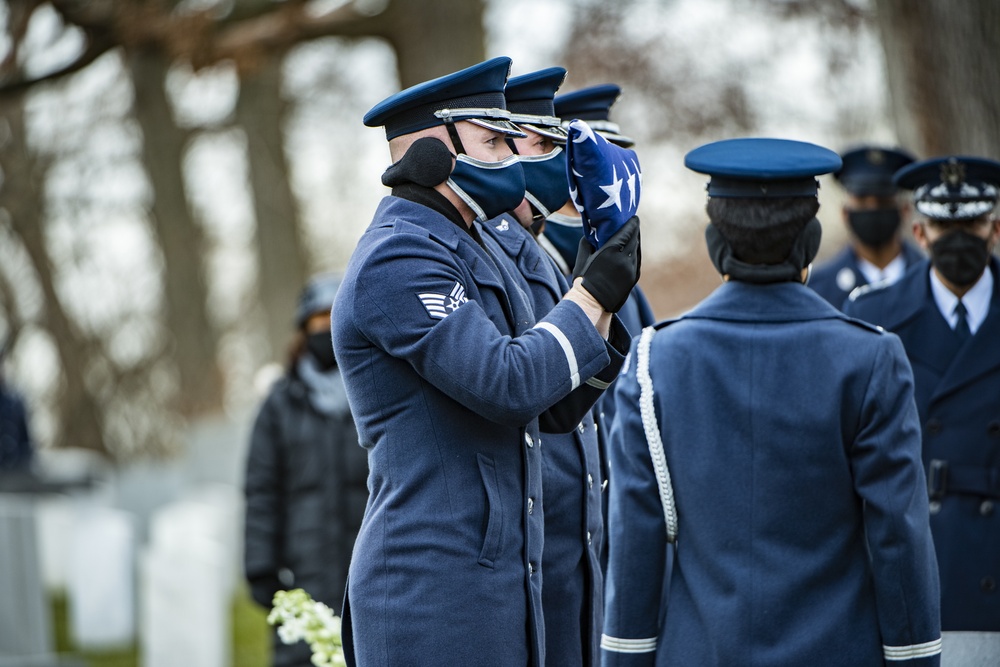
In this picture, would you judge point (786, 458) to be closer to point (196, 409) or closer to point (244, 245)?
point (196, 409)

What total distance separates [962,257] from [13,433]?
11.5m

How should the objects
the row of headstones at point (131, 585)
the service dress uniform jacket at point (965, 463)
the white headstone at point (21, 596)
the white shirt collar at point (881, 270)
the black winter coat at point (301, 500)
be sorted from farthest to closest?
the white headstone at point (21, 596) < the row of headstones at point (131, 585) < the white shirt collar at point (881, 270) < the black winter coat at point (301, 500) < the service dress uniform jacket at point (965, 463)

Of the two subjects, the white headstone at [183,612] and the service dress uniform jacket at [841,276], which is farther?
the white headstone at [183,612]

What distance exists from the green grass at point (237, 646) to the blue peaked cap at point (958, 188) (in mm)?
5452

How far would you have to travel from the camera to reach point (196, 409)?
1853 centimetres

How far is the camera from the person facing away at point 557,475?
12.3 feet

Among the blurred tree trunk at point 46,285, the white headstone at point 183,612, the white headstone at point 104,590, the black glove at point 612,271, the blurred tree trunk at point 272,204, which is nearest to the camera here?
the black glove at point 612,271

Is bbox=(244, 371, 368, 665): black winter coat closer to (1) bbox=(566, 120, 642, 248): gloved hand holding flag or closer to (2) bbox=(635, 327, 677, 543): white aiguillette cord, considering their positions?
(2) bbox=(635, 327, 677, 543): white aiguillette cord

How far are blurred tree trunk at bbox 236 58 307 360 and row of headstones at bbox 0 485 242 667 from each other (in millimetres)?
2931

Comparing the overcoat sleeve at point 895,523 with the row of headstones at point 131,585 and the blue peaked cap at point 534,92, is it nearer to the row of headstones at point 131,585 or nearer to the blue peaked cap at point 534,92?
the blue peaked cap at point 534,92

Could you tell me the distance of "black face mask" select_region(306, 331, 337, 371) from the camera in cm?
646

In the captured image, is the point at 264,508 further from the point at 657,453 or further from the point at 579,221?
the point at 657,453

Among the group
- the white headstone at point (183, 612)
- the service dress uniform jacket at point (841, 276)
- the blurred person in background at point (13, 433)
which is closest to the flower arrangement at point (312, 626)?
the service dress uniform jacket at point (841, 276)

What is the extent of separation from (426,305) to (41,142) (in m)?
19.6
